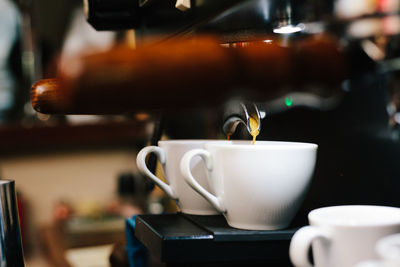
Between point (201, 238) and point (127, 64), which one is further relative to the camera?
point (201, 238)

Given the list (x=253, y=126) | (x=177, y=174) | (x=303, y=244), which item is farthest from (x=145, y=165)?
(x=303, y=244)

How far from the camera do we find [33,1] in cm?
290

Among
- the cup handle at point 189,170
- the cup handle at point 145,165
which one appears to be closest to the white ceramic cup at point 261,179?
the cup handle at point 189,170

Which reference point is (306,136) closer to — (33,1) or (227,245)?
(227,245)

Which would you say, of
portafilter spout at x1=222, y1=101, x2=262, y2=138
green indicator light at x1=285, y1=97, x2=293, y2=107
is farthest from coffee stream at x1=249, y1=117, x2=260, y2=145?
green indicator light at x1=285, y1=97, x2=293, y2=107

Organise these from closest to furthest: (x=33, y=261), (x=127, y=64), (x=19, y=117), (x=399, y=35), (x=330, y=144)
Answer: (x=127, y=64) → (x=330, y=144) → (x=399, y=35) → (x=33, y=261) → (x=19, y=117)

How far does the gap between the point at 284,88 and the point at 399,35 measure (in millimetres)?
693

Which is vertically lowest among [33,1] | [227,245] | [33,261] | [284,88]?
[33,261]

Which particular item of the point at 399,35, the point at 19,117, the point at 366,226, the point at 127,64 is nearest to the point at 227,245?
the point at 366,226

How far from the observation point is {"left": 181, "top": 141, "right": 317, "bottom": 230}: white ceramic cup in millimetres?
503

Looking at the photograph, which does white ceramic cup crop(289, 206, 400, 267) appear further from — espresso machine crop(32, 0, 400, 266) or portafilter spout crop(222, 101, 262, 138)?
portafilter spout crop(222, 101, 262, 138)

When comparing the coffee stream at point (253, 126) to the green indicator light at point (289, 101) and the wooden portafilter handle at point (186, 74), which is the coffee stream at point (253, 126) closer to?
the green indicator light at point (289, 101)

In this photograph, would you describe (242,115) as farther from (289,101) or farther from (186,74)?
(186,74)

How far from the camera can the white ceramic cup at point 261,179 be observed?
0.50m
